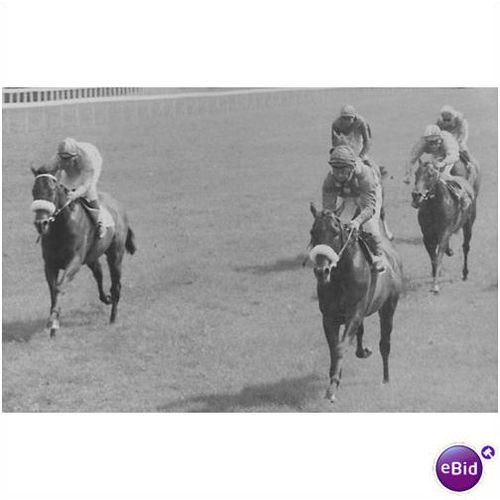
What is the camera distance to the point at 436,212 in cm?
1292

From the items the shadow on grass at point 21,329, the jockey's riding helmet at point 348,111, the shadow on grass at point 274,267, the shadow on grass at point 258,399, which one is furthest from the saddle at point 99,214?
the jockey's riding helmet at point 348,111

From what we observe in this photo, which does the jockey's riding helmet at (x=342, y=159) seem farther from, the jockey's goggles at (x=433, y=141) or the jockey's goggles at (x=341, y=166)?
the jockey's goggles at (x=433, y=141)

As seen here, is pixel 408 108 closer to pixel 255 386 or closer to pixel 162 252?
pixel 162 252

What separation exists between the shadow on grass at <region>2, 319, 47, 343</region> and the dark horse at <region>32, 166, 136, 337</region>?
0.27 m

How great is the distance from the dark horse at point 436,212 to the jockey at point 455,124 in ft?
2.20

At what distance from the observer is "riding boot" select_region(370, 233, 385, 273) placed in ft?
29.6

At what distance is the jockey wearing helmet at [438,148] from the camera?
12.3 metres

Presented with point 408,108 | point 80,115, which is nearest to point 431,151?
point 408,108

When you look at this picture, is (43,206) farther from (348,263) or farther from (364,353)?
(364,353)

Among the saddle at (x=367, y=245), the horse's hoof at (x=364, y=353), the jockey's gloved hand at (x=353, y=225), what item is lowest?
the horse's hoof at (x=364, y=353)

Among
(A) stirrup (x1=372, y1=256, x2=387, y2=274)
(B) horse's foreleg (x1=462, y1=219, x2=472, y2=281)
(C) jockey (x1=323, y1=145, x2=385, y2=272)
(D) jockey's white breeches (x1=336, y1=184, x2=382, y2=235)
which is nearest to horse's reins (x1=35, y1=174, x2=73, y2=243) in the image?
(C) jockey (x1=323, y1=145, x2=385, y2=272)

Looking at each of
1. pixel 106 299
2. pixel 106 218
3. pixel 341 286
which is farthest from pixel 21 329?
pixel 341 286

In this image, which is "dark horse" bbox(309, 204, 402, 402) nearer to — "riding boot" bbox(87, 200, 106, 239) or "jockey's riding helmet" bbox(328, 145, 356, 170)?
"jockey's riding helmet" bbox(328, 145, 356, 170)

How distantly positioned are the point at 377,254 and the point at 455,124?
A: 509cm
